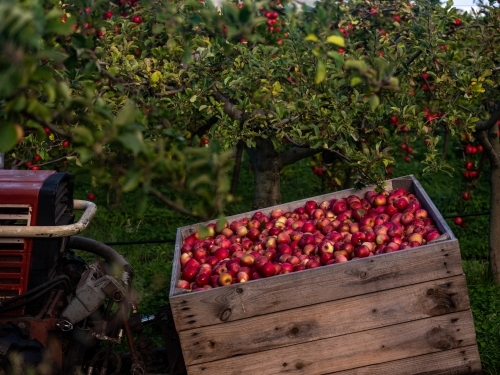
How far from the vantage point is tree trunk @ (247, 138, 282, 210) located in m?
5.77

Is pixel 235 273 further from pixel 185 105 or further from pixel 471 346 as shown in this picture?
pixel 185 105

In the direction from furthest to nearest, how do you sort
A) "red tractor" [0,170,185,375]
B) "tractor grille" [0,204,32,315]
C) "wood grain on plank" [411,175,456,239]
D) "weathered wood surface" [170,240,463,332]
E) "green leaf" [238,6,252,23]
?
"wood grain on plank" [411,175,456,239] → "tractor grille" [0,204,32,315] → "red tractor" [0,170,185,375] → "weathered wood surface" [170,240,463,332] → "green leaf" [238,6,252,23]

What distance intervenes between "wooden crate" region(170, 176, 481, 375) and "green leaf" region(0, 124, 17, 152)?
73.6 inches

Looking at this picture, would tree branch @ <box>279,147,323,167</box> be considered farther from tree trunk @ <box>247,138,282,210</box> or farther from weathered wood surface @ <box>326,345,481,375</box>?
weathered wood surface @ <box>326,345,481,375</box>

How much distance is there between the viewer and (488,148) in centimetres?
545

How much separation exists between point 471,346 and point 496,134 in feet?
8.40

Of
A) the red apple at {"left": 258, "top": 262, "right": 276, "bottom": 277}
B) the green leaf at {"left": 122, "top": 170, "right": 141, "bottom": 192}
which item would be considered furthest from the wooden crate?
the green leaf at {"left": 122, "top": 170, "right": 141, "bottom": 192}

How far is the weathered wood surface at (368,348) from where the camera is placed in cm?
359

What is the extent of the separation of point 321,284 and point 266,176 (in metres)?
2.33

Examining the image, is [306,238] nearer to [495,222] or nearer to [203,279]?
[203,279]

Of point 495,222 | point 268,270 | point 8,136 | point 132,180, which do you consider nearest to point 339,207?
point 268,270

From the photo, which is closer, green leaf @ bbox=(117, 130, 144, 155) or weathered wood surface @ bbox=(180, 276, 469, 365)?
green leaf @ bbox=(117, 130, 144, 155)

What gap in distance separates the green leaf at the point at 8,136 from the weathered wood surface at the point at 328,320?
1953 mm

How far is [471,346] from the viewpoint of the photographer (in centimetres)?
361
